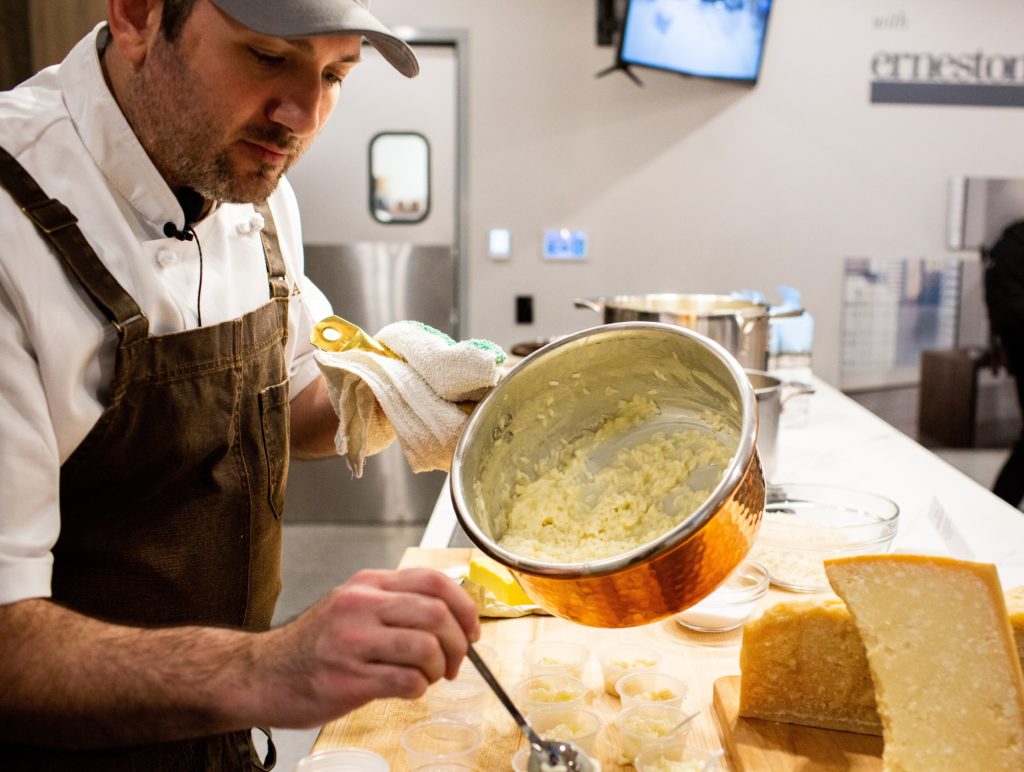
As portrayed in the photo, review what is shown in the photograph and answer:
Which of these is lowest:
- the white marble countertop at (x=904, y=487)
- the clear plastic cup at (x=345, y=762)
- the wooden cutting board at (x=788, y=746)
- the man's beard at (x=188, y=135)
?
the wooden cutting board at (x=788, y=746)

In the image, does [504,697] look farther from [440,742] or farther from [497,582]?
[497,582]

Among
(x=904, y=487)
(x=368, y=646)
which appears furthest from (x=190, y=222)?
(x=904, y=487)

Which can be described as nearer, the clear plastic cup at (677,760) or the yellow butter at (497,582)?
the clear plastic cup at (677,760)

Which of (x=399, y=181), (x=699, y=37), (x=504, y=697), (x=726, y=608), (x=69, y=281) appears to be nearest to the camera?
(x=504, y=697)

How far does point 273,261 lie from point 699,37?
11.3 ft

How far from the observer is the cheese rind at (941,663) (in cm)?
103

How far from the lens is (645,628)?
4.99 feet

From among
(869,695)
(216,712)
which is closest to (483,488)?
(216,712)

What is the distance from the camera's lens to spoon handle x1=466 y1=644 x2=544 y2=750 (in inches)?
39.3

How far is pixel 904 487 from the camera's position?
2.26 metres

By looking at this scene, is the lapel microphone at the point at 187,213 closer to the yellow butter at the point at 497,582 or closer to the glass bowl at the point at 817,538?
the yellow butter at the point at 497,582

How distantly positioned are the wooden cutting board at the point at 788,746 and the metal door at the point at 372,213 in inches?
140

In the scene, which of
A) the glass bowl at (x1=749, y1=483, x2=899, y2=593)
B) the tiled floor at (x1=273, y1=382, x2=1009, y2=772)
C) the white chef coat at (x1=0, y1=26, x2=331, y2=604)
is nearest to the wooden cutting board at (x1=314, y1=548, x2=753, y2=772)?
the glass bowl at (x1=749, y1=483, x2=899, y2=593)

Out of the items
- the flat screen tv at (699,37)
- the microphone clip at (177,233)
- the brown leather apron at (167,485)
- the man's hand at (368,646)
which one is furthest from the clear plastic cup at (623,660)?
the flat screen tv at (699,37)
